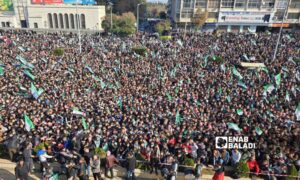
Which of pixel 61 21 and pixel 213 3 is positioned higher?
pixel 213 3

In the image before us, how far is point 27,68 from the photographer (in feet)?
63.2

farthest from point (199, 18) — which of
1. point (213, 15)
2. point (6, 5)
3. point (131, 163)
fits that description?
point (131, 163)

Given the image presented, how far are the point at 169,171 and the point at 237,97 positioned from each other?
29.7 feet

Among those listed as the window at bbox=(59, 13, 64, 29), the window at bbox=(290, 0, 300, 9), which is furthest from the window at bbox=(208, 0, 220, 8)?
the window at bbox=(59, 13, 64, 29)

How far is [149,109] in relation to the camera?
13.7 m

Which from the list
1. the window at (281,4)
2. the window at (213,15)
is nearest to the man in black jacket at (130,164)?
the window at (213,15)

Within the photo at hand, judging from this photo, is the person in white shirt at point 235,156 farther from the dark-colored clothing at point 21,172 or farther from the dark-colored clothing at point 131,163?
the dark-colored clothing at point 21,172

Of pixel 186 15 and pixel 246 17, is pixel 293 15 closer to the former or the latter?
pixel 246 17

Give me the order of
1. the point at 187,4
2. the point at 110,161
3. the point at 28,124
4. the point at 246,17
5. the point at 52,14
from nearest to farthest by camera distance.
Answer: the point at 110,161
the point at 28,124
the point at 246,17
the point at 187,4
the point at 52,14

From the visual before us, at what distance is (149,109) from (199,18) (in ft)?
131

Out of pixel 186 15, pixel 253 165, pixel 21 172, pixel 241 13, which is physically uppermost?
pixel 241 13

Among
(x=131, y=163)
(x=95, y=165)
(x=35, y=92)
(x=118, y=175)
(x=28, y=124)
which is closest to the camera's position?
(x=95, y=165)

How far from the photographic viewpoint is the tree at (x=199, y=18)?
4891 centimetres

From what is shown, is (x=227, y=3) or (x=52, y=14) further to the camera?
(x=52, y=14)
